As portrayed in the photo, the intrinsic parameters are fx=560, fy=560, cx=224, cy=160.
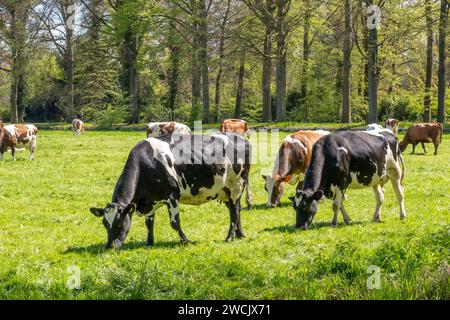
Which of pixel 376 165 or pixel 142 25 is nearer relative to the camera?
pixel 376 165

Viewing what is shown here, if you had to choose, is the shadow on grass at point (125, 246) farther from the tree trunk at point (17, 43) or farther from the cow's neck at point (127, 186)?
the tree trunk at point (17, 43)

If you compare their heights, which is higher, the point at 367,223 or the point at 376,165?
the point at 376,165

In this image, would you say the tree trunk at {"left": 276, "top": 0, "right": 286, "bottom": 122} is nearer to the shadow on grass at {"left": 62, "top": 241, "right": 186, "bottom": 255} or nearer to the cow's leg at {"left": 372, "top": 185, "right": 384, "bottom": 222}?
the cow's leg at {"left": 372, "top": 185, "right": 384, "bottom": 222}

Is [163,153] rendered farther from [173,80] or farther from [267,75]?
[173,80]

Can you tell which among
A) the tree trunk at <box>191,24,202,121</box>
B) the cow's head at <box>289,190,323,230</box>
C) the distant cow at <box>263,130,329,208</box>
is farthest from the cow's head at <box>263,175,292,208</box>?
the tree trunk at <box>191,24,202,121</box>

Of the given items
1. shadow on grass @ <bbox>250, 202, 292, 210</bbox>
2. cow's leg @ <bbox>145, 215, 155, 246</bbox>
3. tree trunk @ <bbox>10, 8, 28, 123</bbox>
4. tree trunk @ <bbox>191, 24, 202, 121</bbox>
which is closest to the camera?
cow's leg @ <bbox>145, 215, 155, 246</bbox>

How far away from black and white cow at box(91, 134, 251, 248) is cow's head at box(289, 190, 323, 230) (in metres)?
1.11

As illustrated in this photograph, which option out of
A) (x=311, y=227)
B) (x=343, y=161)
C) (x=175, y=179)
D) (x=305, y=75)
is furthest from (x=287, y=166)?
(x=305, y=75)

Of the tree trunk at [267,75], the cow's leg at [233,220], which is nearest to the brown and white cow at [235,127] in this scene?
the cow's leg at [233,220]

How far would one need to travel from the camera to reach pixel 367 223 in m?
11.4

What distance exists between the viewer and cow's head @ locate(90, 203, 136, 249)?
880cm
